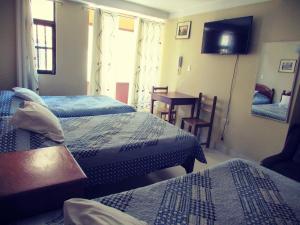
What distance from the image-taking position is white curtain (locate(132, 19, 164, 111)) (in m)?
4.60

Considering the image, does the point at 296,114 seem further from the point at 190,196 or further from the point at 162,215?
the point at 162,215

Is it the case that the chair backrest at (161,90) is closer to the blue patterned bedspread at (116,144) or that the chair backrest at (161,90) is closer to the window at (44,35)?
the blue patterned bedspread at (116,144)

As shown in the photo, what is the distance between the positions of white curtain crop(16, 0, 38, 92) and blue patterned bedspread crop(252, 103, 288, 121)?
11.3 feet

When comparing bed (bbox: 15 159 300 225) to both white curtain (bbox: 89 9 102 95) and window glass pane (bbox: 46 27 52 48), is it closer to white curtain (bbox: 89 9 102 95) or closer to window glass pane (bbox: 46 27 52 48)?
white curtain (bbox: 89 9 102 95)

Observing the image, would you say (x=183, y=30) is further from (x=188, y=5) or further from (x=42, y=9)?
(x=42, y=9)

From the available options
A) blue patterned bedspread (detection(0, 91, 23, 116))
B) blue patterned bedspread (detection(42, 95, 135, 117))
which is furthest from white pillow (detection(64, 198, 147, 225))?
blue patterned bedspread (detection(42, 95, 135, 117))

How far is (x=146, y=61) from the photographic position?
4742 millimetres

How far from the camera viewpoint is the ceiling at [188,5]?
339 cm

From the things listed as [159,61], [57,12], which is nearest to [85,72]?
[57,12]

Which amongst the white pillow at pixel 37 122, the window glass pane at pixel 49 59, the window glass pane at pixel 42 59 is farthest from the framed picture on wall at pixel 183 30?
the white pillow at pixel 37 122

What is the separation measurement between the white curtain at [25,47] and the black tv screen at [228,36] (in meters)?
2.80

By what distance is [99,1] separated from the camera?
3746mm

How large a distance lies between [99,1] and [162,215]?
12.2 feet

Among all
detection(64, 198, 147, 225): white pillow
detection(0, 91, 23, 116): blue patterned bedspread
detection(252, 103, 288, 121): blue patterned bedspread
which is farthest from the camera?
detection(252, 103, 288, 121): blue patterned bedspread
